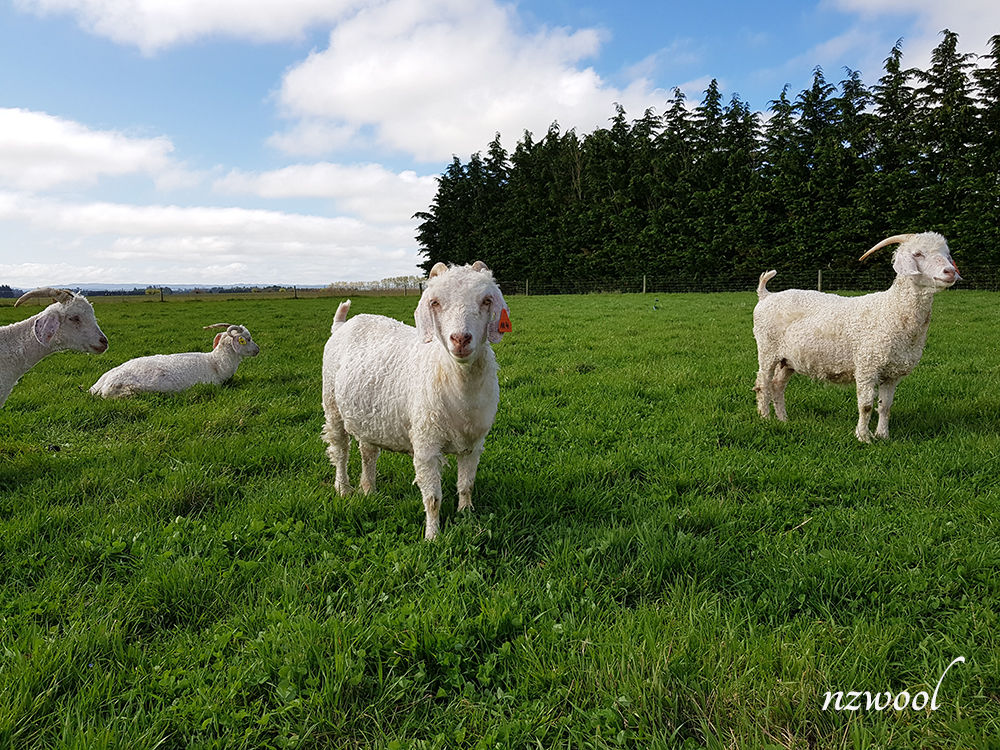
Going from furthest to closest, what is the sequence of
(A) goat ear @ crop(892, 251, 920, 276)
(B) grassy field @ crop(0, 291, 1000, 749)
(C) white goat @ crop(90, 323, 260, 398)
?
(C) white goat @ crop(90, 323, 260, 398), (A) goat ear @ crop(892, 251, 920, 276), (B) grassy field @ crop(0, 291, 1000, 749)

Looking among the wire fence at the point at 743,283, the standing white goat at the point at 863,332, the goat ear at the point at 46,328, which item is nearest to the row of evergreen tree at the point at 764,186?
the wire fence at the point at 743,283

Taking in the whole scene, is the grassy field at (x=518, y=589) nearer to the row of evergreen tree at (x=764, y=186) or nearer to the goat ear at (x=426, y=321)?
the goat ear at (x=426, y=321)

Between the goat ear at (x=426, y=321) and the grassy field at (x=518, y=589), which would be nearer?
the grassy field at (x=518, y=589)

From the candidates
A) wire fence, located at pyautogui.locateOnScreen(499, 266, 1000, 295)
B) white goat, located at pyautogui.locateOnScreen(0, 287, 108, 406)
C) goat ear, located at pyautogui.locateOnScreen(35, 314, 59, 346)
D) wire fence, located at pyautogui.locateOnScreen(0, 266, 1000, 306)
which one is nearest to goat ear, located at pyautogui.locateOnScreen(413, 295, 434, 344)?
white goat, located at pyautogui.locateOnScreen(0, 287, 108, 406)

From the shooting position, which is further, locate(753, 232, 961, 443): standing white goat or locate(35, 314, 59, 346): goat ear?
locate(35, 314, 59, 346): goat ear

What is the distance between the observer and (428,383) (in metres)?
3.58

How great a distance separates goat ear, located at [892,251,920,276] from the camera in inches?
207

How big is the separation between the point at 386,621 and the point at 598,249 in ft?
129

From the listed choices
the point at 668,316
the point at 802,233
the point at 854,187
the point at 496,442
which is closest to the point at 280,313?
the point at 668,316

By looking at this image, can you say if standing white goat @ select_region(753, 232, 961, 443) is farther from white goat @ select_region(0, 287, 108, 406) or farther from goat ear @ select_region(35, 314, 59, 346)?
goat ear @ select_region(35, 314, 59, 346)

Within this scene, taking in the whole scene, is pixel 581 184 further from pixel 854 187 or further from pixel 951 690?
pixel 951 690

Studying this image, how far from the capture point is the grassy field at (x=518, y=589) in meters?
2.07

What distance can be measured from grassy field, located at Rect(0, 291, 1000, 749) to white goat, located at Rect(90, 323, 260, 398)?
Result: 157 cm

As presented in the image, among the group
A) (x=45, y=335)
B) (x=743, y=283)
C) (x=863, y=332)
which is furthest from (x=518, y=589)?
(x=743, y=283)
